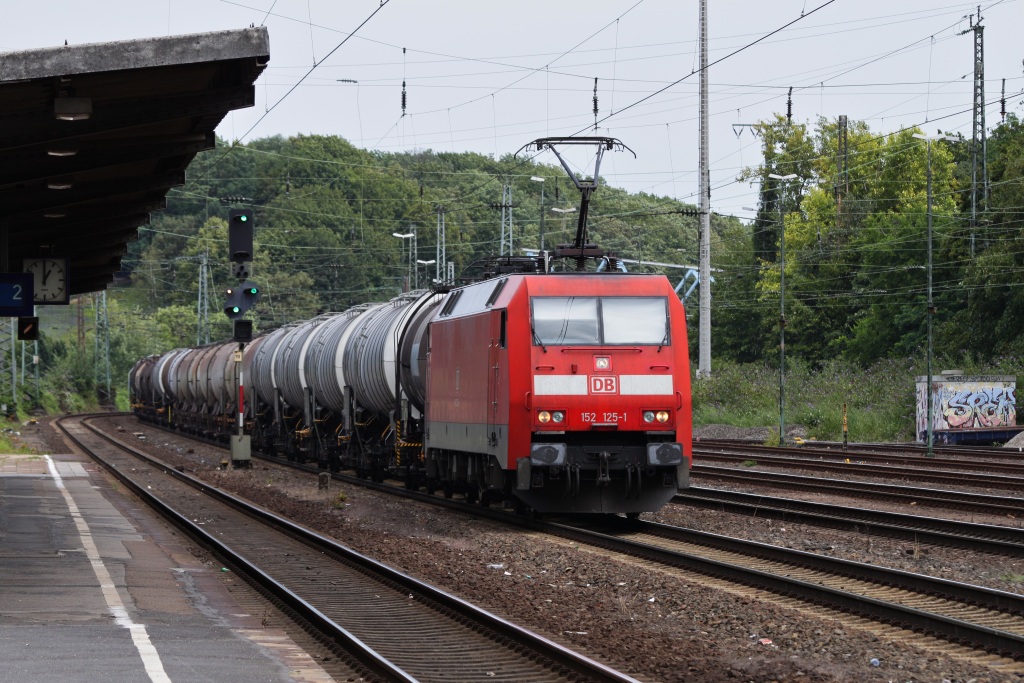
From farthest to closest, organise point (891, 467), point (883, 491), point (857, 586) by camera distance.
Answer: point (891, 467)
point (883, 491)
point (857, 586)

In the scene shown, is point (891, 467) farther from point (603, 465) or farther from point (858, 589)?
point (858, 589)

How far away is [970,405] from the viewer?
3816 centimetres

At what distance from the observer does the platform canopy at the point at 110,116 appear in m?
11.8

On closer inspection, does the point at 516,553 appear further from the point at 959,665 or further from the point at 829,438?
the point at 829,438

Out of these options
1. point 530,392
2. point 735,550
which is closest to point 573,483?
point 530,392

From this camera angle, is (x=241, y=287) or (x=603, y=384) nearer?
(x=603, y=384)

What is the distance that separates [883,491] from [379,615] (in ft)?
42.0

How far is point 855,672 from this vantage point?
8.76 meters

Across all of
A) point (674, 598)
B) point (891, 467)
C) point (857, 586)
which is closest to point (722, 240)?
point (891, 467)

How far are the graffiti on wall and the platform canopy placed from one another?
933 inches

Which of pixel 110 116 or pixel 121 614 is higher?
pixel 110 116

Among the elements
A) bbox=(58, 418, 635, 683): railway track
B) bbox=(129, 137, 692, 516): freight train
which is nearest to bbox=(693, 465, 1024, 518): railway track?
bbox=(129, 137, 692, 516): freight train

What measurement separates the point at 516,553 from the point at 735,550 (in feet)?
8.19

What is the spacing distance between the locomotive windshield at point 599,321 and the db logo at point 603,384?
491 millimetres
